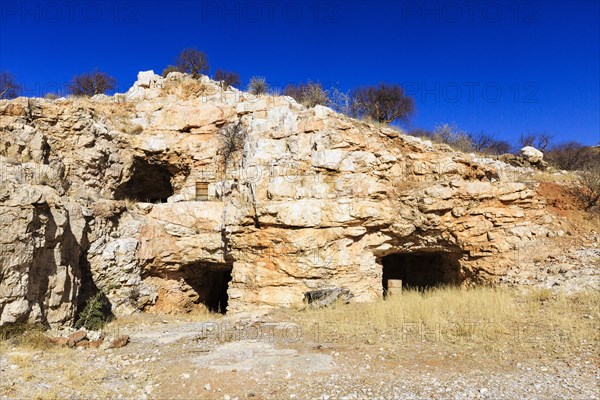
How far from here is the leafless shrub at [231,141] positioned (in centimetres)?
1234

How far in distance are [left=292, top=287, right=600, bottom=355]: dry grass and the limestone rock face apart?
166 cm

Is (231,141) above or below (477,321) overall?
above

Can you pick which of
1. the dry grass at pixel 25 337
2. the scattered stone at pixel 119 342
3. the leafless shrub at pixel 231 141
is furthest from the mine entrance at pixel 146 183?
the scattered stone at pixel 119 342

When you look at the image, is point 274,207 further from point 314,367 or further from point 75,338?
point 314,367

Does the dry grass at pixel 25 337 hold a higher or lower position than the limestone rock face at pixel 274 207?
lower

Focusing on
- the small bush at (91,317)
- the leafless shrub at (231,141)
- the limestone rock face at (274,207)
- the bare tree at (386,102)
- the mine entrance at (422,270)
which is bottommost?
the small bush at (91,317)

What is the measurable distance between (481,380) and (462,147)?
40.0ft

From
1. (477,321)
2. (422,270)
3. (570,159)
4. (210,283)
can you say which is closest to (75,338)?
(210,283)

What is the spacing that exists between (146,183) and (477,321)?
11.1 meters

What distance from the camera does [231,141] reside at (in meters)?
12.4

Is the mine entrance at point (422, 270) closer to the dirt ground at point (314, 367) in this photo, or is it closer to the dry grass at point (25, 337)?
the dirt ground at point (314, 367)

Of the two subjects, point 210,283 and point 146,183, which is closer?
point 210,283

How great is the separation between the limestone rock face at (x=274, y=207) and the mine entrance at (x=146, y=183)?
0.99 ft

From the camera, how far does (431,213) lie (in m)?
11.0
